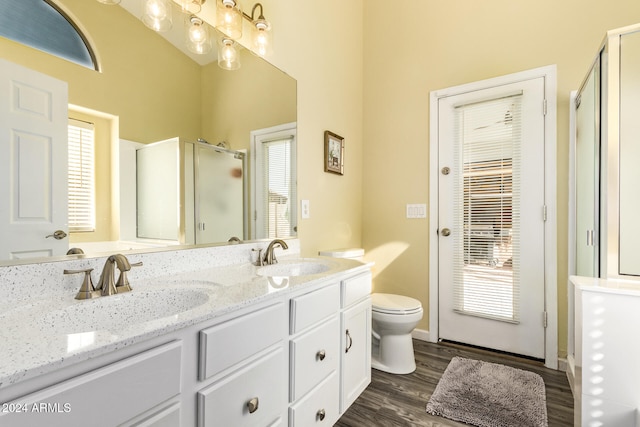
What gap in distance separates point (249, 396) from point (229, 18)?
1.72 metres

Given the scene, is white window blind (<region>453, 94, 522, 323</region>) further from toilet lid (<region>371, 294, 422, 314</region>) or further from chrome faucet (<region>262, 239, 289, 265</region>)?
chrome faucet (<region>262, 239, 289, 265</region>)

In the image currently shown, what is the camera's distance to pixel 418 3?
269 centimetres

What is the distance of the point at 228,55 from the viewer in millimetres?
1634

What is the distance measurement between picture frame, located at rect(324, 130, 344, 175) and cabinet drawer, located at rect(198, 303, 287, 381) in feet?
4.88

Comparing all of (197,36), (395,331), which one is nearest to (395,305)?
(395,331)

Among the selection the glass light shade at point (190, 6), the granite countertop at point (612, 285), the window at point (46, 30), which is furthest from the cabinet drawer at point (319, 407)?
Result: the glass light shade at point (190, 6)

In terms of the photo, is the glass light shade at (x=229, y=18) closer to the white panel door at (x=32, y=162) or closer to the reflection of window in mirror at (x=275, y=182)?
the reflection of window in mirror at (x=275, y=182)

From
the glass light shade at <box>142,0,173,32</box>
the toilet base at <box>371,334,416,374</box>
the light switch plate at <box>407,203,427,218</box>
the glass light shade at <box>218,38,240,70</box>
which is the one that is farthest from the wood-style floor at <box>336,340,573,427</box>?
the glass light shade at <box>142,0,173,32</box>

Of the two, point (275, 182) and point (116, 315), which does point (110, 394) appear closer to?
point (116, 315)

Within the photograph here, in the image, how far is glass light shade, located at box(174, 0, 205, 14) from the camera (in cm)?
140

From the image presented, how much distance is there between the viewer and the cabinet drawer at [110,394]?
546 mm

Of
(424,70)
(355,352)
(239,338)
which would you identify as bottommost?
(355,352)

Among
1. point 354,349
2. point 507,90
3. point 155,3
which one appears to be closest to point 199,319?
point 354,349

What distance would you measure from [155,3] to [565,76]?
8.35 ft
